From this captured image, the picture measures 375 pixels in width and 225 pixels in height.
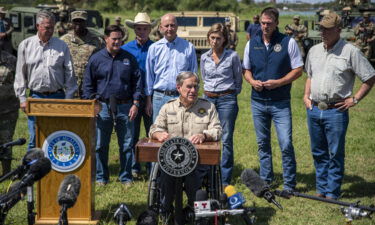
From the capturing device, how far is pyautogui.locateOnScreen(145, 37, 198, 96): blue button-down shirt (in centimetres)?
659

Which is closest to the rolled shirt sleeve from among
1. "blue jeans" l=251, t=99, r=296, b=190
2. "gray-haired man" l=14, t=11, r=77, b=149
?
"gray-haired man" l=14, t=11, r=77, b=149

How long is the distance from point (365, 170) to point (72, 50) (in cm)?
452

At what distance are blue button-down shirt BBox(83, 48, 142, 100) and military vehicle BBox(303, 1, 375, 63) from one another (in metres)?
14.0

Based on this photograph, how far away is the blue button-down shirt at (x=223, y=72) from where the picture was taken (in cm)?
659

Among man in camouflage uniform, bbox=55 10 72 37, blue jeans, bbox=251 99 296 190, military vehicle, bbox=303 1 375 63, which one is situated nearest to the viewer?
blue jeans, bbox=251 99 296 190

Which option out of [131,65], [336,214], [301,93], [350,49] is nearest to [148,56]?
[131,65]

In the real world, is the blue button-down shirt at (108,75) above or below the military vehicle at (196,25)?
below

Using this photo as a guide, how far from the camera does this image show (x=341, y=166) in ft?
20.6

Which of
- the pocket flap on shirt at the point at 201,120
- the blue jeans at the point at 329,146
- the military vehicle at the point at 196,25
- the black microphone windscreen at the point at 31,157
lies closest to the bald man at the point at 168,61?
the pocket flap on shirt at the point at 201,120

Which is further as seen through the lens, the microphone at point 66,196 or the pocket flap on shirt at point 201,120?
the pocket flap on shirt at point 201,120

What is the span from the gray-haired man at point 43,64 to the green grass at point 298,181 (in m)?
1.35

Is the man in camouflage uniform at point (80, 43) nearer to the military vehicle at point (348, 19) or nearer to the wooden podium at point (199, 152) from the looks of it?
the wooden podium at point (199, 152)

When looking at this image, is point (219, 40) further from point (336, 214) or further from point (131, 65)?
point (336, 214)

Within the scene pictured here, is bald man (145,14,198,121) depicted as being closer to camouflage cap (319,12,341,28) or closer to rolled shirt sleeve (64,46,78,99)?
rolled shirt sleeve (64,46,78,99)
